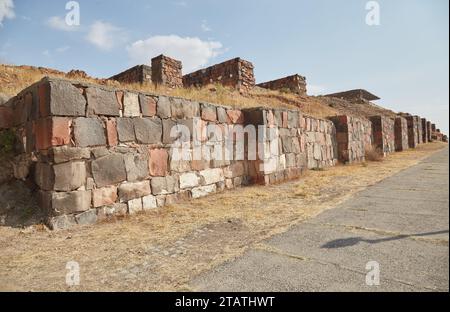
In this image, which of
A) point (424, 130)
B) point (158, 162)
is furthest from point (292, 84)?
point (158, 162)

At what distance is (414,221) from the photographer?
12.2 ft

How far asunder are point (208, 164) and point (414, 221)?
3831 millimetres

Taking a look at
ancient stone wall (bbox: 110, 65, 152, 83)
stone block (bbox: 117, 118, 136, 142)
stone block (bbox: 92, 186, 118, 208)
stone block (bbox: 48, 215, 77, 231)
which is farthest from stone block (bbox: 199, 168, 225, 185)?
ancient stone wall (bbox: 110, 65, 152, 83)

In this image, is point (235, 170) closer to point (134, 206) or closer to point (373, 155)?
point (134, 206)

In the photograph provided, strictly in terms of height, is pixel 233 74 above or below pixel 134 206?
above

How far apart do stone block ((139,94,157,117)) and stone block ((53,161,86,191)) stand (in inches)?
55.3

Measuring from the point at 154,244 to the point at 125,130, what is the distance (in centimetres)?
221

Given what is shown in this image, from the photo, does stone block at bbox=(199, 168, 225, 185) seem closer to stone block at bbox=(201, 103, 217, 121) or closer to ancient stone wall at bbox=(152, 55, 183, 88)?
stone block at bbox=(201, 103, 217, 121)

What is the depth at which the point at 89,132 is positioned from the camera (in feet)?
14.7

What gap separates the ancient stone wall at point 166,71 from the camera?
1141 cm

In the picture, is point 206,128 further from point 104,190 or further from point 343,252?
point 343,252

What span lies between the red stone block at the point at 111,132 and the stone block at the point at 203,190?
1883 millimetres

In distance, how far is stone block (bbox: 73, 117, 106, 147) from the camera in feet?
14.3

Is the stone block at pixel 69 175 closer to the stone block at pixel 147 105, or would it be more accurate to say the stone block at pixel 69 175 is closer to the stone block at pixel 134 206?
the stone block at pixel 134 206
